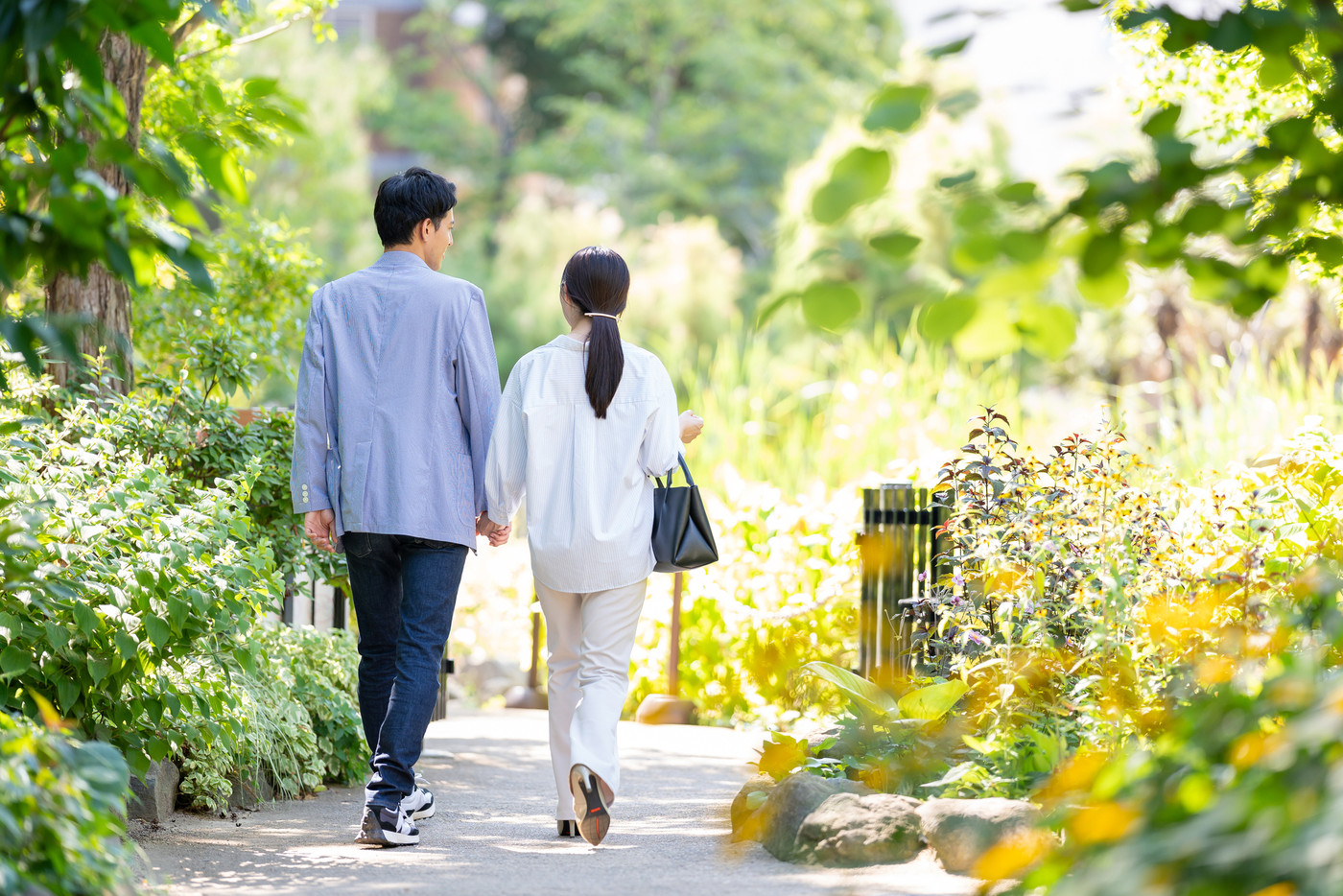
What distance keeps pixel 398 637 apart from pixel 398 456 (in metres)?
0.53

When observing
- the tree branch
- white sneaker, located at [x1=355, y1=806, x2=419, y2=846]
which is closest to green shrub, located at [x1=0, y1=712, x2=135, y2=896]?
white sneaker, located at [x1=355, y1=806, x2=419, y2=846]

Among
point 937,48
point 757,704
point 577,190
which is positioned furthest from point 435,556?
point 577,190

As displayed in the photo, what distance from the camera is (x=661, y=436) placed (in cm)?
350

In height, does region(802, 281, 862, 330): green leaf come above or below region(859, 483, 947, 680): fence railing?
above

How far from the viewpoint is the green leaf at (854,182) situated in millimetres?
1693

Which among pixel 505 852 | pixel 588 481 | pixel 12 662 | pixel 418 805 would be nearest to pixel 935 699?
pixel 588 481

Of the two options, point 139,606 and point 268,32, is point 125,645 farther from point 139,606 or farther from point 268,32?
point 268,32

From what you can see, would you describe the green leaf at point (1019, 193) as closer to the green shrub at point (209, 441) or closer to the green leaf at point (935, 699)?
the green leaf at point (935, 699)

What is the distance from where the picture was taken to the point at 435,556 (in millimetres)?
3398

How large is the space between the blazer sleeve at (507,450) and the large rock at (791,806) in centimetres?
108

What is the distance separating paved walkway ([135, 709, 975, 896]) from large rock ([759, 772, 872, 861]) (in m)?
0.05

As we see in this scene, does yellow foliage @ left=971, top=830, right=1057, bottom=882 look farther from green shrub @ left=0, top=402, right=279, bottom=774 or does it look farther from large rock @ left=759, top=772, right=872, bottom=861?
green shrub @ left=0, top=402, right=279, bottom=774

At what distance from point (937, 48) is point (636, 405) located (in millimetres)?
1843

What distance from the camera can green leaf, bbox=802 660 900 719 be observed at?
3.48 metres
